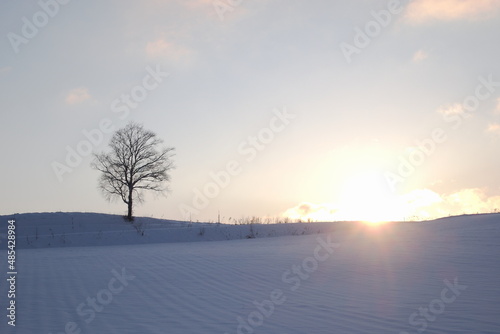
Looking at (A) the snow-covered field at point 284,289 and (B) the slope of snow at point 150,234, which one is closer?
(A) the snow-covered field at point 284,289

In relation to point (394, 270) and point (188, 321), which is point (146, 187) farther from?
point (188, 321)

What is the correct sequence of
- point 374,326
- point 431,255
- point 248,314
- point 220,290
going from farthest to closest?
1. point 431,255
2. point 220,290
3. point 248,314
4. point 374,326

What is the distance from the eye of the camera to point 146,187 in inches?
1522

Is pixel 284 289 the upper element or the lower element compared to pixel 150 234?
lower

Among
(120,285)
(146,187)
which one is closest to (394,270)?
(120,285)

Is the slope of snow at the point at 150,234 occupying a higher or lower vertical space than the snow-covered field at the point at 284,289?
higher

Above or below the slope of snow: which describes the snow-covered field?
below

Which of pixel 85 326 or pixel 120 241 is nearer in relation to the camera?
pixel 85 326

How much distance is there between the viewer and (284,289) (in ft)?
31.6

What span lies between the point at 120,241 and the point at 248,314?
817 inches

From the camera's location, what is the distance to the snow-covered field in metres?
6.85

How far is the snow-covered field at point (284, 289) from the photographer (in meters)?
6.85

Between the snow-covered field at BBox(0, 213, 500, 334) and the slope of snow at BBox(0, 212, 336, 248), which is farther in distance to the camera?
the slope of snow at BBox(0, 212, 336, 248)

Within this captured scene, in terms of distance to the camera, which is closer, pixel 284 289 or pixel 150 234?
pixel 284 289
